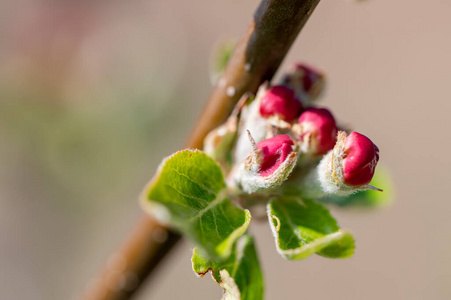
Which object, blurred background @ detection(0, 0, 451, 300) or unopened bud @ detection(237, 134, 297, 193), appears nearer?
unopened bud @ detection(237, 134, 297, 193)

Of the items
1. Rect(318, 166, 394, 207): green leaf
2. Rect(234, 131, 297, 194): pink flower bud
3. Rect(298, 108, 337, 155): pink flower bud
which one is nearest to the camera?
Rect(234, 131, 297, 194): pink flower bud

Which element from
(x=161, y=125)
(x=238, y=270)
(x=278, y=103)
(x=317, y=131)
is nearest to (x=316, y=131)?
(x=317, y=131)

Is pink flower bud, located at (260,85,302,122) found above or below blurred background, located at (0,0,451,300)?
above

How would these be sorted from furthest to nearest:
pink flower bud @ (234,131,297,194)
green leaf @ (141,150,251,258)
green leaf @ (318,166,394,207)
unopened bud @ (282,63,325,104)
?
green leaf @ (318,166,394,207), unopened bud @ (282,63,325,104), pink flower bud @ (234,131,297,194), green leaf @ (141,150,251,258)

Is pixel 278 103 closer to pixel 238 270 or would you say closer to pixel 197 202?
pixel 197 202

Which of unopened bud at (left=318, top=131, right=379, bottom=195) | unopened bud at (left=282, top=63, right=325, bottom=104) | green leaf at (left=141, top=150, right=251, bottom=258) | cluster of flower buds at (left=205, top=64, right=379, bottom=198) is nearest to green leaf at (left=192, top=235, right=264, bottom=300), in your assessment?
green leaf at (left=141, top=150, right=251, bottom=258)

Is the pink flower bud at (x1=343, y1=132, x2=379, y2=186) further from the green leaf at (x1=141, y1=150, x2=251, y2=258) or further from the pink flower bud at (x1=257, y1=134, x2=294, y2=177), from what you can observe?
the green leaf at (x1=141, y1=150, x2=251, y2=258)

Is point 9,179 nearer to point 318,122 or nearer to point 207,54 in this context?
point 207,54

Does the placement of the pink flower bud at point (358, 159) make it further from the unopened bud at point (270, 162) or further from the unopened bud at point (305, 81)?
the unopened bud at point (305, 81)
